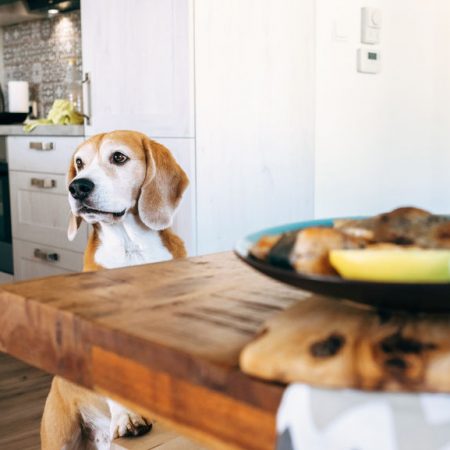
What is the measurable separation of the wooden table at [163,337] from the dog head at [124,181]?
862mm

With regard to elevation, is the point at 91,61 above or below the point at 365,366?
above

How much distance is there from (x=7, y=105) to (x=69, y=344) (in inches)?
164

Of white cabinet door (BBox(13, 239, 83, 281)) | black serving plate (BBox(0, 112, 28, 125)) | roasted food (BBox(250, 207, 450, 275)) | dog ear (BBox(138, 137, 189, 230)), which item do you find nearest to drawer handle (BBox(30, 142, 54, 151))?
white cabinet door (BBox(13, 239, 83, 281))

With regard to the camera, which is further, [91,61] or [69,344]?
[91,61]

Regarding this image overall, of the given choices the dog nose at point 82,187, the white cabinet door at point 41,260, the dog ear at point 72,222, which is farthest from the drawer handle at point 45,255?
the dog nose at point 82,187

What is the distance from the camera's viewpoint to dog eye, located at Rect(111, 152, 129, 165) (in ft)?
6.12

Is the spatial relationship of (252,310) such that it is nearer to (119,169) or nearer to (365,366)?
(365,366)

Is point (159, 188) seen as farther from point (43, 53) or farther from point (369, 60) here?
point (43, 53)

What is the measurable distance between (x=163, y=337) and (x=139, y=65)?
224 centimetres

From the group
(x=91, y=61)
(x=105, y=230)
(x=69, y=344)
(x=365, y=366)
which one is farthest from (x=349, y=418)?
(x=91, y=61)

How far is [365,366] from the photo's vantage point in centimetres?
53

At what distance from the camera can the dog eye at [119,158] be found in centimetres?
187

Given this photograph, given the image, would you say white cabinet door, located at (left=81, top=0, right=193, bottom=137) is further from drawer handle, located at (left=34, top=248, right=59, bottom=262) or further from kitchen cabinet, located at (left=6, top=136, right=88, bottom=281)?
drawer handle, located at (left=34, top=248, right=59, bottom=262)

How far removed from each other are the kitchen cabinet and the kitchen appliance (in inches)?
2.6
